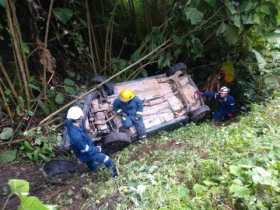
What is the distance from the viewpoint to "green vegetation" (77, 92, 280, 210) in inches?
139

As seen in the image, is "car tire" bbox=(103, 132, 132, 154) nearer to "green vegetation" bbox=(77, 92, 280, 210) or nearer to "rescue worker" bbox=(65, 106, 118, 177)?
"green vegetation" bbox=(77, 92, 280, 210)

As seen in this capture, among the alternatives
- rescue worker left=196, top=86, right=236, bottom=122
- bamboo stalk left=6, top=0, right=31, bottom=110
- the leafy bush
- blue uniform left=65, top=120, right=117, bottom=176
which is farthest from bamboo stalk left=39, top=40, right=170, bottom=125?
blue uniform left=65, top=120, right=117, bottom=176

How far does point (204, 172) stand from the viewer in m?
4.25

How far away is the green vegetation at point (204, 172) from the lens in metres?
3.53

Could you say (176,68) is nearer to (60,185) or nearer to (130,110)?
(130,110)

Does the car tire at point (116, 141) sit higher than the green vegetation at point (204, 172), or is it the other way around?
the green vegetation at point (204, 172)

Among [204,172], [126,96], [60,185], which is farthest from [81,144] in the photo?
[204,172]

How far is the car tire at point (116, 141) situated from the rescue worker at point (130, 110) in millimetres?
370

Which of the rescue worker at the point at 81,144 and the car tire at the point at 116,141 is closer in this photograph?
the rescue worker at the point at 81,144

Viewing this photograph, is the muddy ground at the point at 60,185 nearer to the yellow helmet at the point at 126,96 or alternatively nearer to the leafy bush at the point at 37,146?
the leafy bush at the point at 37,146

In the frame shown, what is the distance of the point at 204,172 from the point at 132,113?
2.45 metres

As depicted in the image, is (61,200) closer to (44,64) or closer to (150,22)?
(44,64)

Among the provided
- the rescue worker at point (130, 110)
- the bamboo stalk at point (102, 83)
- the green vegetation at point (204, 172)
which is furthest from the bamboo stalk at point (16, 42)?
the green vegetation at point (204, 172)

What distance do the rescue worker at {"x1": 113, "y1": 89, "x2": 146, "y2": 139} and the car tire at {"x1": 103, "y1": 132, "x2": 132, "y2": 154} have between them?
1.21 ft
